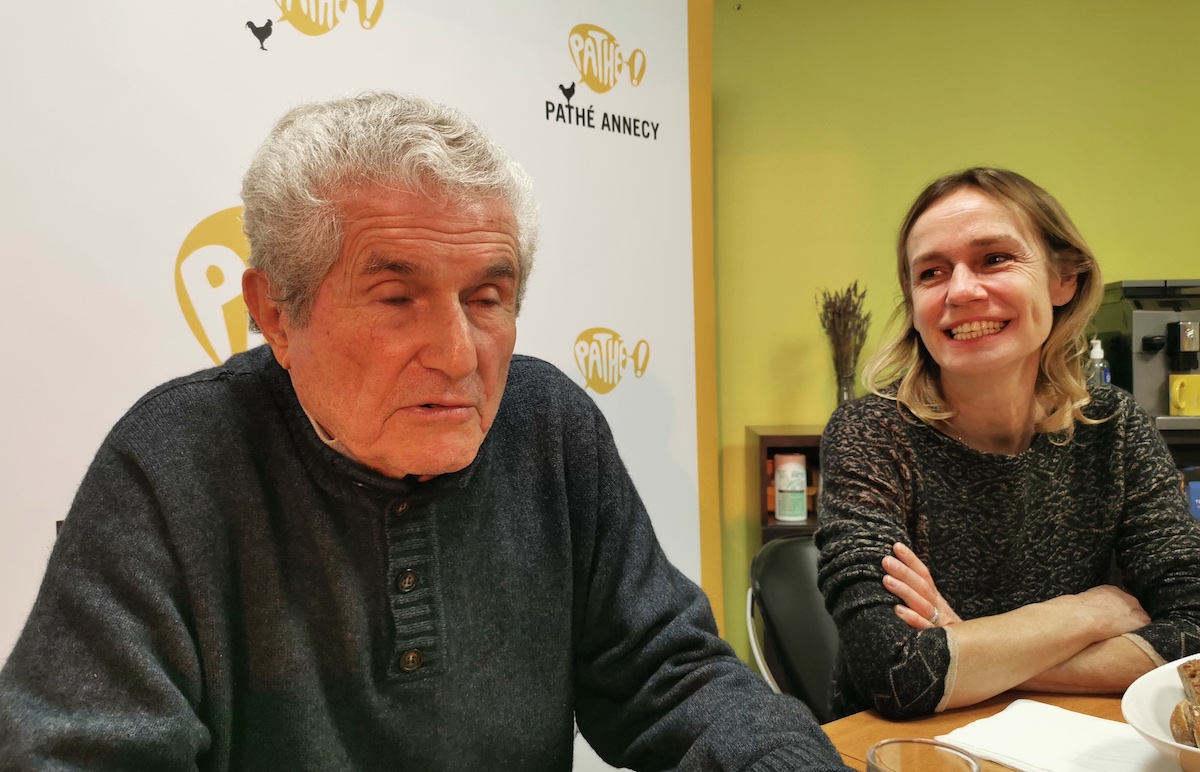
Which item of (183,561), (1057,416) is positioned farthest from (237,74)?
(1057,416)

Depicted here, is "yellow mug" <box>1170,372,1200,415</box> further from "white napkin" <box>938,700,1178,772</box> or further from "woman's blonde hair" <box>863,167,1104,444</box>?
"white napkin" <box>938,700,1178,772</box>

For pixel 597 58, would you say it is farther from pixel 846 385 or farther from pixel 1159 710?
pixel 1159 710

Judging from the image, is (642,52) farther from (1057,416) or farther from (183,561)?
(183,561)

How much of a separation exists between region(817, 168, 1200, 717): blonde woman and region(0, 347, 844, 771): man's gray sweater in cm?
45

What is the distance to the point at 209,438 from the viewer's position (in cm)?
102

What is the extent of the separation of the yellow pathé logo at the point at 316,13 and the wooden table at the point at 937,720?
6.15ft

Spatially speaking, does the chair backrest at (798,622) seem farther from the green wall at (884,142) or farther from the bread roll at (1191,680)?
the green wall at (884,142)

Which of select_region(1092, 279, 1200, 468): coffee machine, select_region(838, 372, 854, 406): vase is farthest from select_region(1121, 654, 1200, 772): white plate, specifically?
select_region(838, 372, 854, 406): vase

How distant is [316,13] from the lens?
211 cm

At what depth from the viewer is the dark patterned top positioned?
1599mm

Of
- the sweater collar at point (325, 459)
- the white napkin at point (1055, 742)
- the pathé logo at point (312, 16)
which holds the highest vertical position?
the pathé logo at point (312, 16)

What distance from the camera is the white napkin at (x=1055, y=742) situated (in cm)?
104

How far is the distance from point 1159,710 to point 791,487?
7.54 ft

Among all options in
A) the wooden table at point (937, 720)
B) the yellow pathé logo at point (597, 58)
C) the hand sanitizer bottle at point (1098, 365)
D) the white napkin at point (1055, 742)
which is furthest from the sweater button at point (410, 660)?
the hand sanitizer bottle at point (1098, 365)
